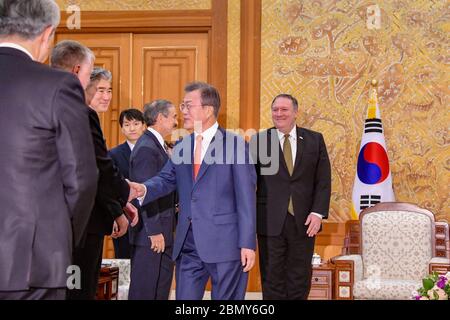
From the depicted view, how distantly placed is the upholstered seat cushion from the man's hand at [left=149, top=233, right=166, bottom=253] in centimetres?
193

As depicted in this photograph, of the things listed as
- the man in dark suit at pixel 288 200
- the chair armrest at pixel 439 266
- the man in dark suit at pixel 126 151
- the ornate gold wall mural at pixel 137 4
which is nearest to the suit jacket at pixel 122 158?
the man in dark suit at pixel 126 151

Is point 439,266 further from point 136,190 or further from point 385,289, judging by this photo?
point 136,190

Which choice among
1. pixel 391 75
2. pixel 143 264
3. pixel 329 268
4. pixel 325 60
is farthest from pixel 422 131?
pixel 143 264

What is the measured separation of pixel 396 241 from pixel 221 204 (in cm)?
283

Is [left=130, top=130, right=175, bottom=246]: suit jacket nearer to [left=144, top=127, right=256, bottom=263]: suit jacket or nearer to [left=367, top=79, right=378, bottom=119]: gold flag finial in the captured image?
[left=144, top=127, right=256, bottom=263]: suit jacket

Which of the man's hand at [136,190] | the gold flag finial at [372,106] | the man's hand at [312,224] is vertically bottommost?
the man's hand at [312,224]

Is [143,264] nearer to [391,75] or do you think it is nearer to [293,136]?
[293,136]

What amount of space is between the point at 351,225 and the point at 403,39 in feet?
6.52

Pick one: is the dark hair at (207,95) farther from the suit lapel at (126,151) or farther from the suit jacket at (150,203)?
the suit lapel at (126,151)

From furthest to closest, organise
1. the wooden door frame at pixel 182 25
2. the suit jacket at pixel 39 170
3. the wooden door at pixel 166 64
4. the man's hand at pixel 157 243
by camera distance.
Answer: the wooden door at pixel 166 64 → the wooden door frame at pixel 182 25 → the man's hand at pixel 157 243 → the suit jacket at pixel 39 170

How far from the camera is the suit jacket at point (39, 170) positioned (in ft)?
6.73

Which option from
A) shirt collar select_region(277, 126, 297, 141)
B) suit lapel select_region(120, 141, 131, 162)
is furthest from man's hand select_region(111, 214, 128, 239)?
shirt collar select_region(277, 126, 297, 141)

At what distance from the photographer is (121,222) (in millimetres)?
3256

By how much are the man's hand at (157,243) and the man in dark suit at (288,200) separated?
91 centimetres
